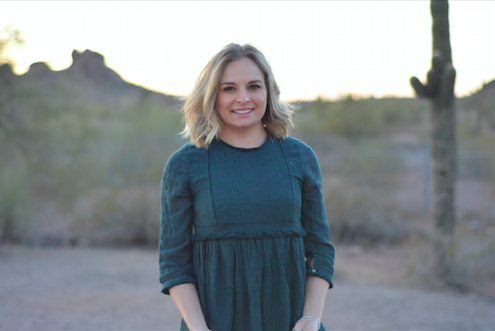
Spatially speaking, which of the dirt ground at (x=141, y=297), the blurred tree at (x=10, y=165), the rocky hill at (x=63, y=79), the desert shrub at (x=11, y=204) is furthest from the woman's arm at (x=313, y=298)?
the desert shrub at (x=11, y=204)

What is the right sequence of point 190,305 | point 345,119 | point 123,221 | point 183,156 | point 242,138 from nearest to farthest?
point 190,305
point 183,156
point 242,138
point 123,221
point 345,119

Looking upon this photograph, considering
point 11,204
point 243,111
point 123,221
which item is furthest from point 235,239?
point 11,204

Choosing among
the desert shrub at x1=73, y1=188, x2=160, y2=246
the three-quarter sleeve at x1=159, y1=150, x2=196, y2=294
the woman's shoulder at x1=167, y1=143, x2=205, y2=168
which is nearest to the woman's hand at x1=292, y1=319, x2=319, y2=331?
the three-quarter sleeve at x1=159, y1=150, x2=196, y2=294

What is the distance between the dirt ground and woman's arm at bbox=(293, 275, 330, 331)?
3.03m

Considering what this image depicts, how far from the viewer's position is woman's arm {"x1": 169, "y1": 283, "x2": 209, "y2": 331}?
6.15 ft

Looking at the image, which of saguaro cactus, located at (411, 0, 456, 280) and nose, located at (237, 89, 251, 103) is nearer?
nose, located at (237, 89, 251, 103)

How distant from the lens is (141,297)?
6090 mm

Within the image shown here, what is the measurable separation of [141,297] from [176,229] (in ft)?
14.9

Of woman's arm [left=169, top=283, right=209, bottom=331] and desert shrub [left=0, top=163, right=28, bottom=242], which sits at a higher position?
woman's arm [left=169, top=283, right=209, bottom=331]

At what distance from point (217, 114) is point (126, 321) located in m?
3.86

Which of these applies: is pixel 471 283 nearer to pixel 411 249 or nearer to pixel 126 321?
pixel 411 249

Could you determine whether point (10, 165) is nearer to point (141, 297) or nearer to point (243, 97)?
point (141, 297)

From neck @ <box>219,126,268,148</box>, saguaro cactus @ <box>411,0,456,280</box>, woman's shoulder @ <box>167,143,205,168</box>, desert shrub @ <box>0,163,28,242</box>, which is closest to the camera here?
woman's shoulder @ <box>167,143,205,168</box>

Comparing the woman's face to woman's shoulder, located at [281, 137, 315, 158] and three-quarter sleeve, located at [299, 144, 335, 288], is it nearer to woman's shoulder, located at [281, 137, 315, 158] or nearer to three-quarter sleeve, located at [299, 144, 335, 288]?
woman's shoulder, located at [281, 137, 315, 158]
